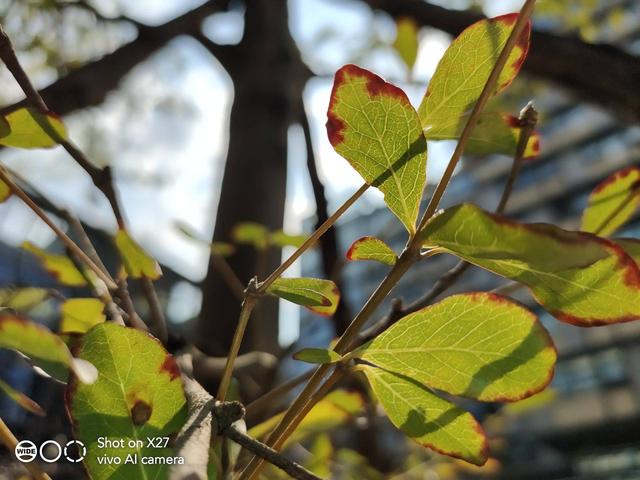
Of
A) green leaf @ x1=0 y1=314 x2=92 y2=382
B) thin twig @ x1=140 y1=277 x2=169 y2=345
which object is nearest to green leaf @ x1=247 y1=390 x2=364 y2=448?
thin twig @ x1=140 y1=277 x2=169 y2=345

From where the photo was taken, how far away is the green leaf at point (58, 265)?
27 centimetres

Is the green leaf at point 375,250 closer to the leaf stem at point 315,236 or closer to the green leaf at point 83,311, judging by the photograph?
the leaf stem at point 315,236

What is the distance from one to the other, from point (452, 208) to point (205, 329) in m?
0.48

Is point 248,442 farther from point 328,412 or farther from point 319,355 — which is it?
point 328,412

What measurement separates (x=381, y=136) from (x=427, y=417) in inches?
3.3

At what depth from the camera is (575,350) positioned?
1207 centimetres

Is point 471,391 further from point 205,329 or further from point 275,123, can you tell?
point 275,123

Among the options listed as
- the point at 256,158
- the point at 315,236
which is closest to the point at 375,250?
the point at 315,236

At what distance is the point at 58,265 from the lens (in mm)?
273

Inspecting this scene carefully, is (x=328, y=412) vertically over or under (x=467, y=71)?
under

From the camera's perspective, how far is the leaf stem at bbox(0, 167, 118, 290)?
0.19 m

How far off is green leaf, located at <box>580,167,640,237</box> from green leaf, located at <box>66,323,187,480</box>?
7.4 inches

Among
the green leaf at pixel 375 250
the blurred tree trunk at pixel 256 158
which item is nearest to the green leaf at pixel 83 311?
the green leaf at pixel 375 250

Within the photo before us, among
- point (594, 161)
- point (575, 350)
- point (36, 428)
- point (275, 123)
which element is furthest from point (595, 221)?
point (594, 161)
